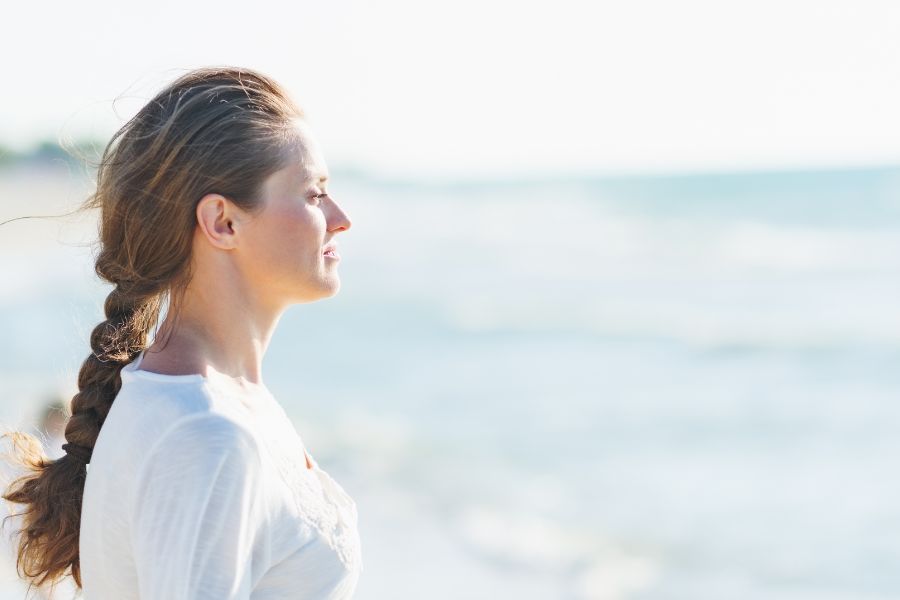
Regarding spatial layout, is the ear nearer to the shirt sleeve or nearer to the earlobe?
the earlobe

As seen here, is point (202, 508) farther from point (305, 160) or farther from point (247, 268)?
point (305, 160)

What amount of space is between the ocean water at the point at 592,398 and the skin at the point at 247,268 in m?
0.42

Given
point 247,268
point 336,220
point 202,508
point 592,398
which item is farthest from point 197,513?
point 592,398

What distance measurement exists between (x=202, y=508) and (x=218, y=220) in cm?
47

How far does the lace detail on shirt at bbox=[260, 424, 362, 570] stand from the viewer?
66.5 inches

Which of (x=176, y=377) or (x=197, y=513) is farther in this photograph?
(x=176, y=377)

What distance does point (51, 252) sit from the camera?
62.4 ft

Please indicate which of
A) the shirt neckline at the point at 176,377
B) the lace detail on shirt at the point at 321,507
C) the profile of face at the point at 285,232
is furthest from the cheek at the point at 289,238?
the lace detail on shirt at the point at 321,507

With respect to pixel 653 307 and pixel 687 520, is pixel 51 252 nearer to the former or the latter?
pixel 653 307

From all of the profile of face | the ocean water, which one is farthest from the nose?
the ocean water

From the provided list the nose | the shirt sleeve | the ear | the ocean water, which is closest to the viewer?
the shirt sleeve

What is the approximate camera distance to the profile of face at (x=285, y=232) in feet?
5.72

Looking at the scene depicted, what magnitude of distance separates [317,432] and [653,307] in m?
9.25

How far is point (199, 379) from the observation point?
5.36ft
